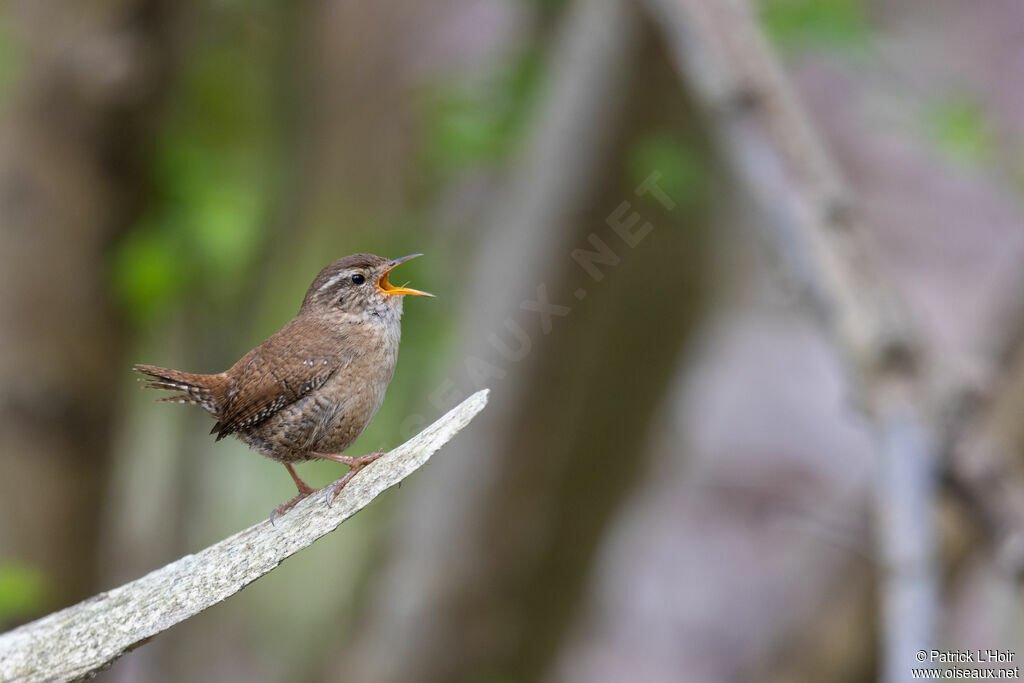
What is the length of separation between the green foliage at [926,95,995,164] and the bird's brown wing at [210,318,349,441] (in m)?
4.31

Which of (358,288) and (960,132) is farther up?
(358,288)

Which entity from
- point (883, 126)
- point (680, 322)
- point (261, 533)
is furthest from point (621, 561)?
point (261, 533)

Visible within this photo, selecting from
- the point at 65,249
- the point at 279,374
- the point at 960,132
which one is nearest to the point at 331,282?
the point at 279,374

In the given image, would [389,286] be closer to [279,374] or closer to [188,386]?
[279,374]

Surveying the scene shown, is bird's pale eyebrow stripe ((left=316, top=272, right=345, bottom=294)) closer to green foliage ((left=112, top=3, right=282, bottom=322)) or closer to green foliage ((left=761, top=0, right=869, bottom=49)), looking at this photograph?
green foliage ((left=112, top=3, right=282, bottom=322))

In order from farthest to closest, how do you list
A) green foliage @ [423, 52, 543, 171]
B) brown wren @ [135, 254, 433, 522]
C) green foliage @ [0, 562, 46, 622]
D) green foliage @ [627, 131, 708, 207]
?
green foliage @ [423, 52, 543, 171] < green foliage @ [627, 131, 708, 207] < green foliage @ [0, 562, 46, 622] < brown wren @ [135, 254, 433, 522]

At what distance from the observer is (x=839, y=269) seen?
10.5ft

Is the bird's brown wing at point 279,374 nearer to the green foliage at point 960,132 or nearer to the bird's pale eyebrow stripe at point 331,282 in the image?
the bird's pale eyebrow stripe at point 331,282

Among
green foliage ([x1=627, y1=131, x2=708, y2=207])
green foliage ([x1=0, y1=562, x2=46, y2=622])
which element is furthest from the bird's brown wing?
green foliage ([x1=627, y1=131, x2=708, y2=207])

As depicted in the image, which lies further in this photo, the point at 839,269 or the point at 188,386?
→ the point at 839,269

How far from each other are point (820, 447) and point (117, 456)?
30.5ft

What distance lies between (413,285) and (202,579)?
2147 millimetres

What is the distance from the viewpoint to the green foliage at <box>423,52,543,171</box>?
5137mm

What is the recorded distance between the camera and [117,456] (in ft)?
15.9
